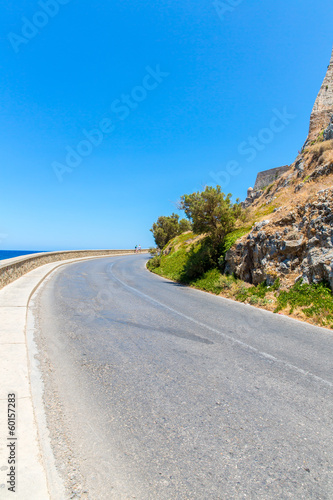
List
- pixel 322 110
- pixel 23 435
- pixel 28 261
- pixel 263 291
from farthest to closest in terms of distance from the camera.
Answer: pixel 322 110 → pixel 28 261 → pixel 263 291 → pixel 23 435

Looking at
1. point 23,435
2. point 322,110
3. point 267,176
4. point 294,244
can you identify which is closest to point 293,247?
point 294,244

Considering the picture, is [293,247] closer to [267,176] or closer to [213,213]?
[213,213]

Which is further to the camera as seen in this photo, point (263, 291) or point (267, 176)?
point (267, 176)

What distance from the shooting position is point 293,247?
1126cm

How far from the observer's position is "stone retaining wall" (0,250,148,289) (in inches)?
482

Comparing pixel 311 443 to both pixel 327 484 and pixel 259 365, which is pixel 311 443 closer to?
pixel 327 484

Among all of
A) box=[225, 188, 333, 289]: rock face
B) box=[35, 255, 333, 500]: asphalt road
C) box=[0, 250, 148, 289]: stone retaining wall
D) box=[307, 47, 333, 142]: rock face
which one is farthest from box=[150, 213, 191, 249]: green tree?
box=[35, 255, 333, 500]: asphalt road

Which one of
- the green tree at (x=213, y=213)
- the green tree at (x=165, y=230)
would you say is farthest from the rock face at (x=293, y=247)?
the green tree at (x=165, y=230)

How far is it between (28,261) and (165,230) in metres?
32.7

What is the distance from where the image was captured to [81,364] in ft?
15.0

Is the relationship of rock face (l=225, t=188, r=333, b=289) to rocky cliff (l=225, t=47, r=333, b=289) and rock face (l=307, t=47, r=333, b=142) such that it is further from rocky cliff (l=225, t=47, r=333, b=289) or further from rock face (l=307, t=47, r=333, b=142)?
rock face (l=307, t=47, r=333, b=142)

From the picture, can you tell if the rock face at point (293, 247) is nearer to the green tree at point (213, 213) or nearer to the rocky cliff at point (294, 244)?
the rocky cliff at point (294, 244)

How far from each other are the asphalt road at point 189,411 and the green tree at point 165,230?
41415mm

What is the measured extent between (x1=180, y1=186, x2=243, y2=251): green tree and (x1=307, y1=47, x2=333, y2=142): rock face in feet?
66.8
